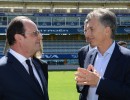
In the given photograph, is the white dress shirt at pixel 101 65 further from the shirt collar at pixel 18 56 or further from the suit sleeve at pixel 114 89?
the shirt collar at pixel 18 56

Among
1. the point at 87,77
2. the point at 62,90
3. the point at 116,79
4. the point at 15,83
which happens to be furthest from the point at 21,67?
the point at 62,90

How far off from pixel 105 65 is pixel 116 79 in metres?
0.20

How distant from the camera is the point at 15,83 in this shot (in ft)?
11.1

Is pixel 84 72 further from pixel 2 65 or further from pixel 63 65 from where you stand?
pixel 63 65

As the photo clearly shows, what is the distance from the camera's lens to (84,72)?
3.34m

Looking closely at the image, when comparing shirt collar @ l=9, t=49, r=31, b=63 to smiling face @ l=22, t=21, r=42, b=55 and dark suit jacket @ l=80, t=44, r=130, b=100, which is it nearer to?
smiling face @ l=22, t=21, r=42, b=55

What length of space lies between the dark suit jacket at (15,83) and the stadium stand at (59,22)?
3518 cm

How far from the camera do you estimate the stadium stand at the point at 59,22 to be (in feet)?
134

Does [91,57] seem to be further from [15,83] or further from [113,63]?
[15,83]

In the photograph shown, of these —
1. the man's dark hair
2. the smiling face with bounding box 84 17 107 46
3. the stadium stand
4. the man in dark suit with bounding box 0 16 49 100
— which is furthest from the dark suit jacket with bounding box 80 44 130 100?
the stadium stand

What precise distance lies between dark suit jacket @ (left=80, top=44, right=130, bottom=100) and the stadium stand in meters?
35.0

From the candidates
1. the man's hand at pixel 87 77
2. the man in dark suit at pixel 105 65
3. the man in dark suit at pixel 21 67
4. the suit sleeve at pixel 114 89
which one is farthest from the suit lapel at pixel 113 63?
the man in dark suit at pixel 21 67

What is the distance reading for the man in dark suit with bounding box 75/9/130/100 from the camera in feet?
11.2

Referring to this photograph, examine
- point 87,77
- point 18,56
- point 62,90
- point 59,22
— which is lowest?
point 62,90
